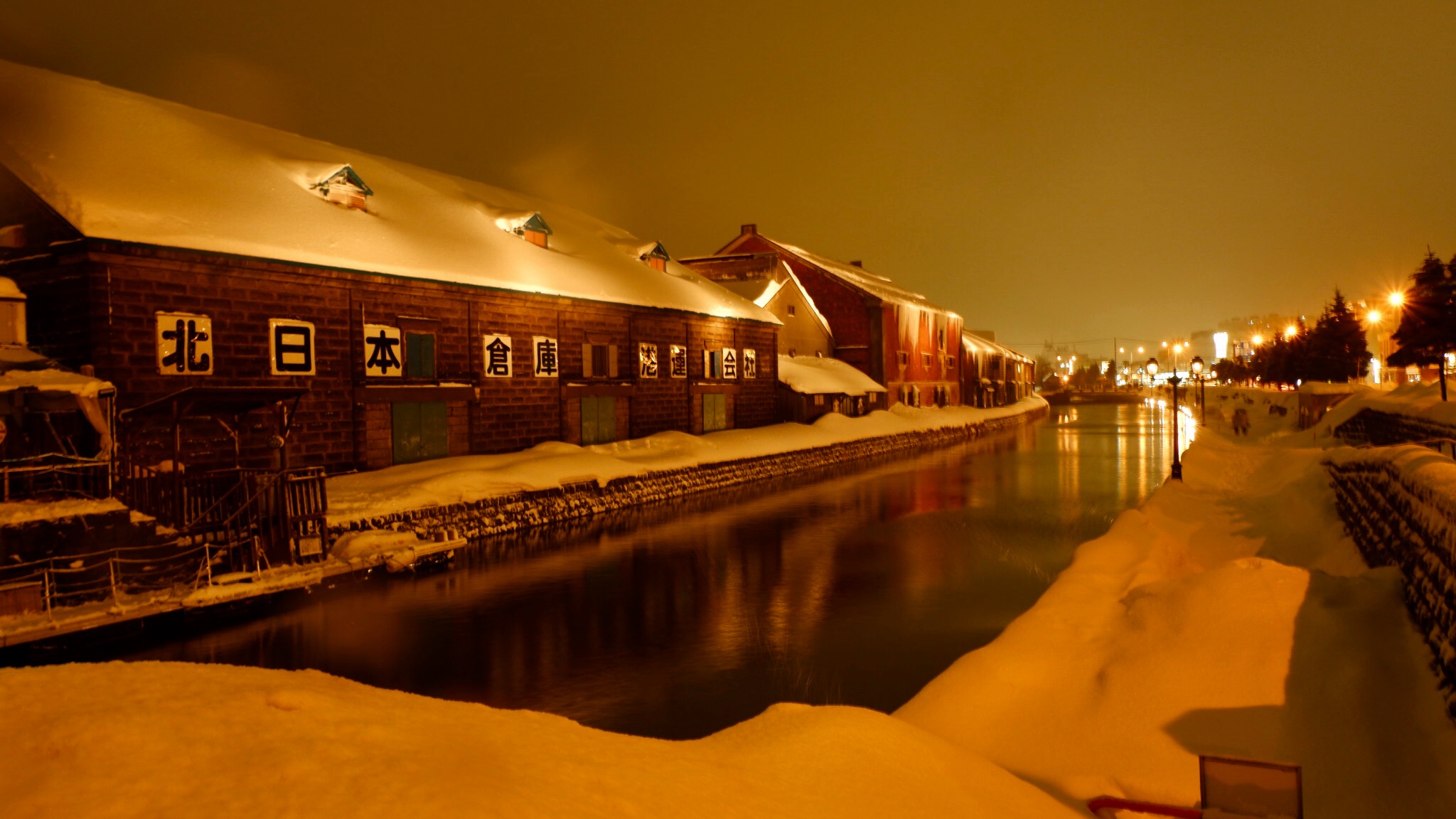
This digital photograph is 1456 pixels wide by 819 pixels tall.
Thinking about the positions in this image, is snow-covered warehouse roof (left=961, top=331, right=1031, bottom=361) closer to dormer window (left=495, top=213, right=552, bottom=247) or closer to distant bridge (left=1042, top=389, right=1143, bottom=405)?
distant bridge (left=1042, top=389, right=1143, bottom=405)

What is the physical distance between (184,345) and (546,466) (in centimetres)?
859

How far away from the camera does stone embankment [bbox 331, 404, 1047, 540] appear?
17.9 m

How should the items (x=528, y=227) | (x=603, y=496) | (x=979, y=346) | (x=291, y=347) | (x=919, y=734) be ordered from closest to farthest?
1. (x=919, y=734)
2. (x=291, y=347)
3. (x=603, y=496)
4. (x=528, y=227)
5. (x=979, y=346)

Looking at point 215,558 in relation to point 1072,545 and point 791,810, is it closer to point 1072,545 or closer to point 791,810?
point 791,810

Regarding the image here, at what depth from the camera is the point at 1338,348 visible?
167ft

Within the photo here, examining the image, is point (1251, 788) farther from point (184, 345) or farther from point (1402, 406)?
point (1402, 406)

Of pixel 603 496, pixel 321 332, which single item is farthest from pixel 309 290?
pixel 603 496

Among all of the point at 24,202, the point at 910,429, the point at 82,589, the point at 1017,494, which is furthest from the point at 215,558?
the point at 910,429

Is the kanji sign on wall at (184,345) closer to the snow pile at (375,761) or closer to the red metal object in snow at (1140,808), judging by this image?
the snow pile at (375,761)

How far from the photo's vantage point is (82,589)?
11852 mm

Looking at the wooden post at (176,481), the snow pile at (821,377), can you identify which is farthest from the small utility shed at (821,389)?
the wooden post at (176,481)

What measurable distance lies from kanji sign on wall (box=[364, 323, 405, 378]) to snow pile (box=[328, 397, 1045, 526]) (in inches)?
98.0

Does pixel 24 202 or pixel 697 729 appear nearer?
pixel 697 729

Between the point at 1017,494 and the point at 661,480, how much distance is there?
1102 centimetres
